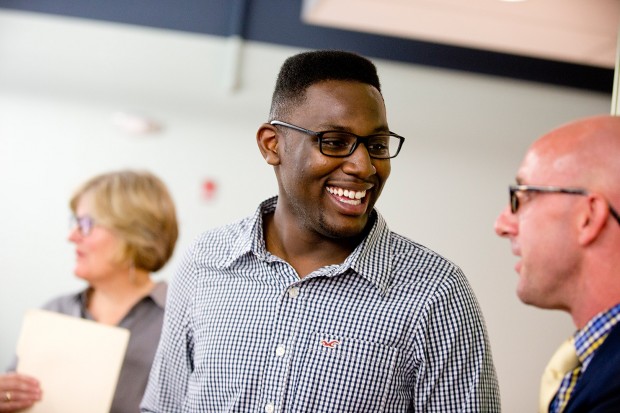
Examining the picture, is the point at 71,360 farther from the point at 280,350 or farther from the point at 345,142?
the point at 345,142

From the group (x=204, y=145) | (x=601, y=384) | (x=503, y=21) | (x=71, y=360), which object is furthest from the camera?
(x=204, y=145)

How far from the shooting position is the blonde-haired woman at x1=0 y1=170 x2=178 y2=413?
2453 millimetres

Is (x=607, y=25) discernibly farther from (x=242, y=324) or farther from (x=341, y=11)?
(x=242, y=324)

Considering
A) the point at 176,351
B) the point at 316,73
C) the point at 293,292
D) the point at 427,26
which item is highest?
the point at 427,26

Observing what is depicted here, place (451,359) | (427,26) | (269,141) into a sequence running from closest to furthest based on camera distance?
(451,359)
(269,141)
(427,26)

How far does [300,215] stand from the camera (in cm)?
165

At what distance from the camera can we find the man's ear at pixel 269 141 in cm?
174

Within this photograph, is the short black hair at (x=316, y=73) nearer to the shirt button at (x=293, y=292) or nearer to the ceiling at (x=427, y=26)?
the shirt button at (x=293, y=292)

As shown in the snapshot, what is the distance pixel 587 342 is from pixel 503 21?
92.0 inches

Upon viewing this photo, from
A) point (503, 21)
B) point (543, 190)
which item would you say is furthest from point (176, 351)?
point (503, 21)

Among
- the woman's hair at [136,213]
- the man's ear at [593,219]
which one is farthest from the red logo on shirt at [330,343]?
the woman's hair at [136,213]

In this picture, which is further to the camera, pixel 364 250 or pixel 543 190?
pixel 364 250

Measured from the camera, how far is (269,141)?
1750mm

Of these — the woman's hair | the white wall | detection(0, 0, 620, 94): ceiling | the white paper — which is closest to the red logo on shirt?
the white paper
